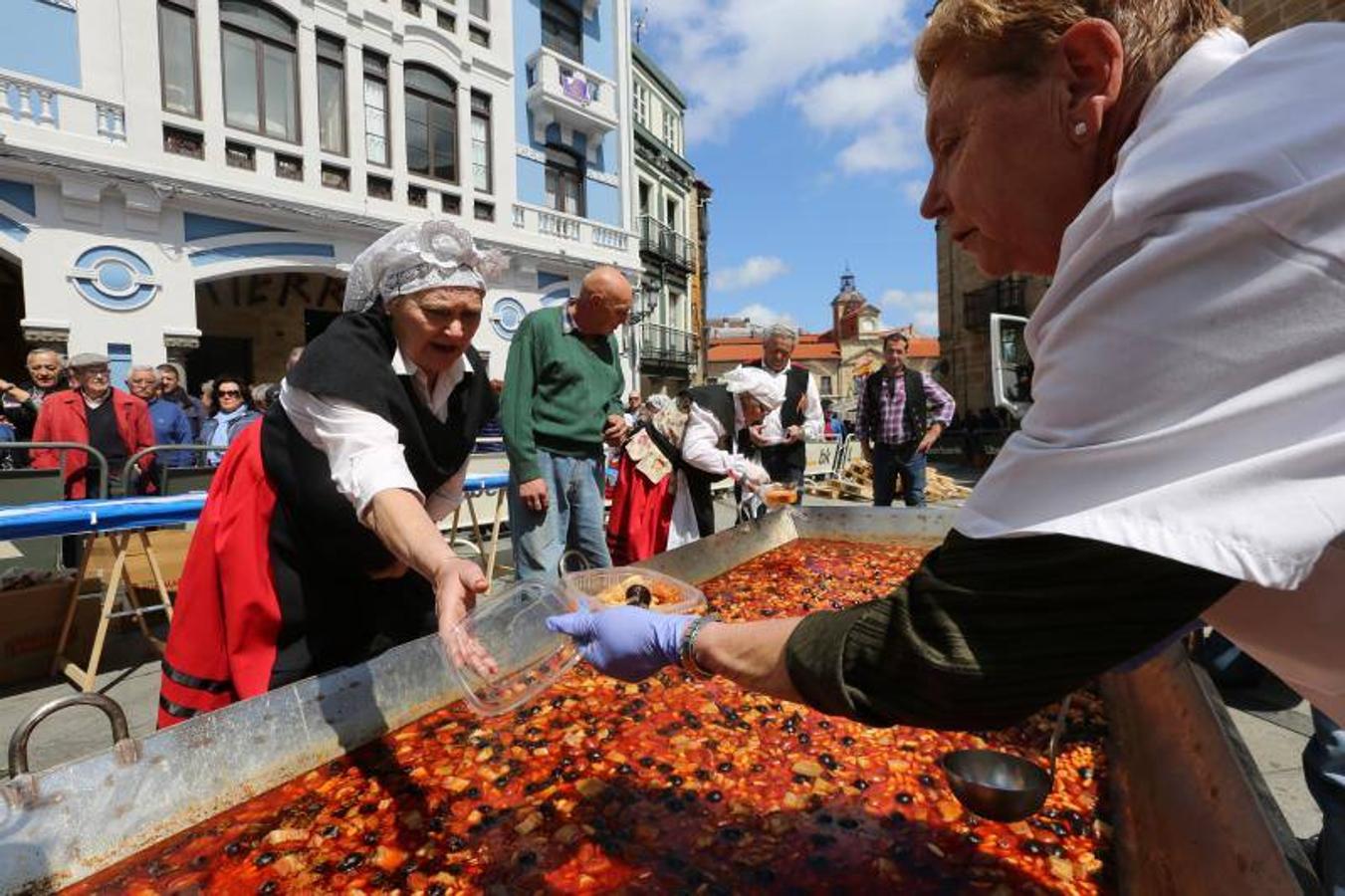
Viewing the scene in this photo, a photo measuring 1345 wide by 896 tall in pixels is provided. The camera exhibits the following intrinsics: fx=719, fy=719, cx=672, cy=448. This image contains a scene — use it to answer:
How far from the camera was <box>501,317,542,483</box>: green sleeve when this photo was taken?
3785mm

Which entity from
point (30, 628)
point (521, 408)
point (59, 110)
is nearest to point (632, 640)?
point (521, 408)

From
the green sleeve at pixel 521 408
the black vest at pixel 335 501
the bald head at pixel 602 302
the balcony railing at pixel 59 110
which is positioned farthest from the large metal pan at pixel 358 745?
the balcony railing at pixel 59 110

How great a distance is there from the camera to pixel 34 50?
30.1ft

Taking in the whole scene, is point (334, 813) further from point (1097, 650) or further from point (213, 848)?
point (1097, 650)

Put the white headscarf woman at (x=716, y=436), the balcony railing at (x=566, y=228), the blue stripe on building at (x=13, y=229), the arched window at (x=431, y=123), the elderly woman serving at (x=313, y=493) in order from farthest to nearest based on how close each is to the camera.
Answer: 1. the balcony railing at (x=566, y=228)
2. the arched window at (x=431, y=123)
3. the blue stripe on building at (x=13, y=229)
4. the white headscarf woman at (x=716, y=436)
5. the elderly woman serving at (x=313, y=493)

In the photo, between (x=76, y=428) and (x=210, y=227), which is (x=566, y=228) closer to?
(x=210, y=227)

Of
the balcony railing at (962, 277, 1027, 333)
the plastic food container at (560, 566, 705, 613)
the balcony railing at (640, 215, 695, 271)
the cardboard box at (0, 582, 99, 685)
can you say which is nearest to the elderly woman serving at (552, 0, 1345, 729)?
the plastic food container at (560, 566, 705, 613)

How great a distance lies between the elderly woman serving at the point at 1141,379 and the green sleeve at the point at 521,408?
294 cm

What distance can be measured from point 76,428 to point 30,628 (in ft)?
7.58

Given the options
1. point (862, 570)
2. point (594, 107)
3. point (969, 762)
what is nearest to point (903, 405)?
point (862, 570)

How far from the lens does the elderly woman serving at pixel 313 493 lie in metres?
1.72

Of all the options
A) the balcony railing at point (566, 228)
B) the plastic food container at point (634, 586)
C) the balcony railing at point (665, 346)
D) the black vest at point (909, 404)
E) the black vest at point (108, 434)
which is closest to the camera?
the plastic food container at point (634, 586)

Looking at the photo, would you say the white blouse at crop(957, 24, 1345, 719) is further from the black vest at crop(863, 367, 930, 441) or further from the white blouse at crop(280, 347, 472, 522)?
the black vest at crop(863, 367, 930, 441)

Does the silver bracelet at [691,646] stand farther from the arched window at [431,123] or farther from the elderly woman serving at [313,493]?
the arched window at [431,123]
